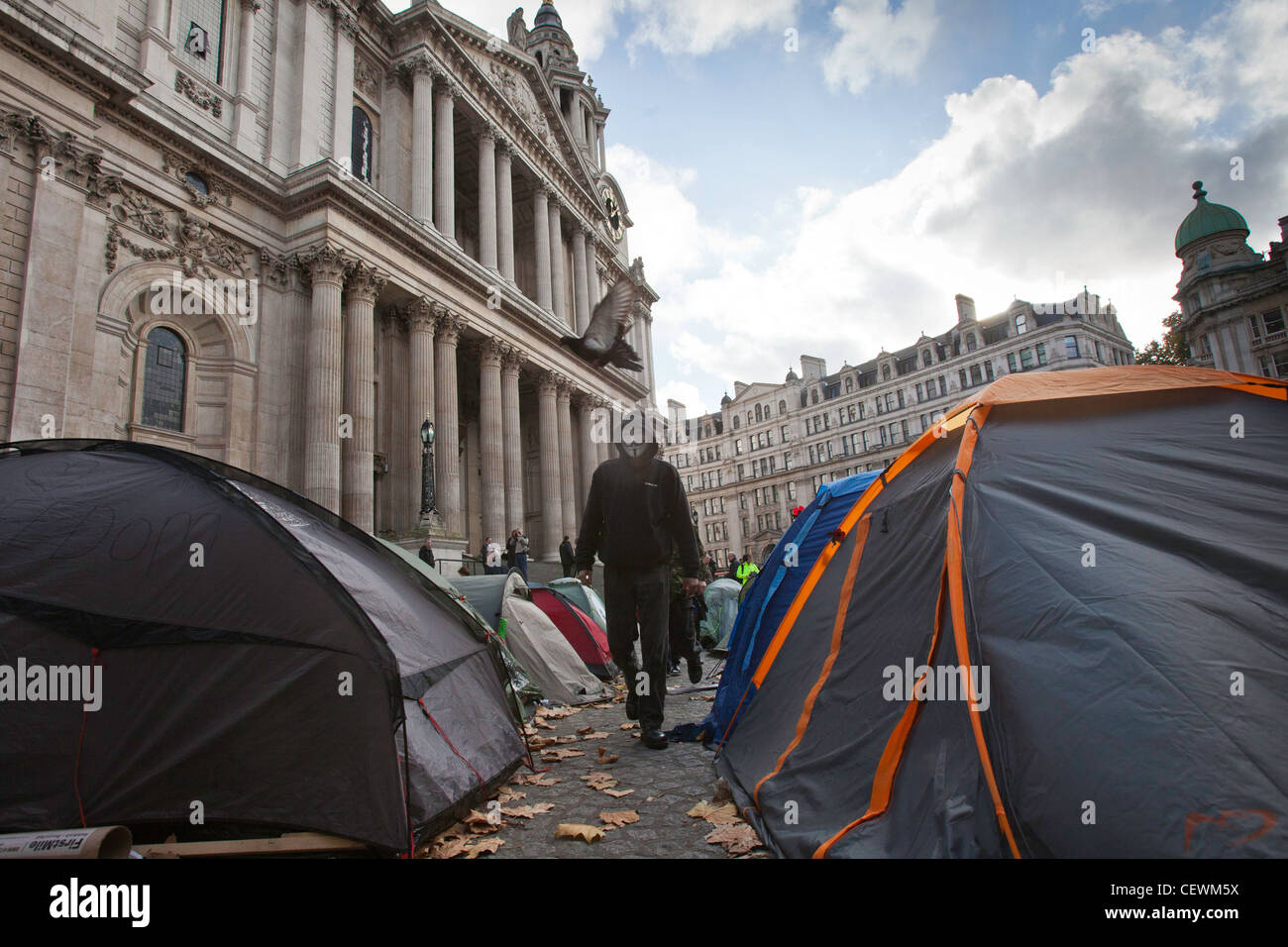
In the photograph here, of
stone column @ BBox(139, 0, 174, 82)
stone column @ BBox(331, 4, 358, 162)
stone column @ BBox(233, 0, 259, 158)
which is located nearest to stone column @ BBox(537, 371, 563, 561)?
stone column @ BBox(331, 4, 358, 162)

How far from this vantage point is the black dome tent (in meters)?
3.23

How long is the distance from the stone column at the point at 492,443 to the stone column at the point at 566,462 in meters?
3.94

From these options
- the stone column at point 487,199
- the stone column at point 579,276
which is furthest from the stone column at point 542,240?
the stone column at point 487,199

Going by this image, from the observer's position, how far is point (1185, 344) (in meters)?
41.2

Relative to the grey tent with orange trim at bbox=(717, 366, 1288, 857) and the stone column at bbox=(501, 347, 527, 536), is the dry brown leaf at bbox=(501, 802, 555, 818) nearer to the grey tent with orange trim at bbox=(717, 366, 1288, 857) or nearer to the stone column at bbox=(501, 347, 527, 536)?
the grey tent with orange trim at bbox=(717, 366, 1288, 857)

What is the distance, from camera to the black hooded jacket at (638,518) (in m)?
5.43

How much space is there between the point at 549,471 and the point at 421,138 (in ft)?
44.3

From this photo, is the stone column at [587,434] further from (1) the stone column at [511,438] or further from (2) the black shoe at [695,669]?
(2) the black shoe at [695,669]

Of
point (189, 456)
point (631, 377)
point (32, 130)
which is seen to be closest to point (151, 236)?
point (32, 130)

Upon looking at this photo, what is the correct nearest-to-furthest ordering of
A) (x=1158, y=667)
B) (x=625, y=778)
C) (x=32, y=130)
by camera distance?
A: (x=1158, y=667)
(x=625, y=778)
(x=32, y=130)

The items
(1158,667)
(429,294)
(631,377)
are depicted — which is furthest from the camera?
(631,377)
